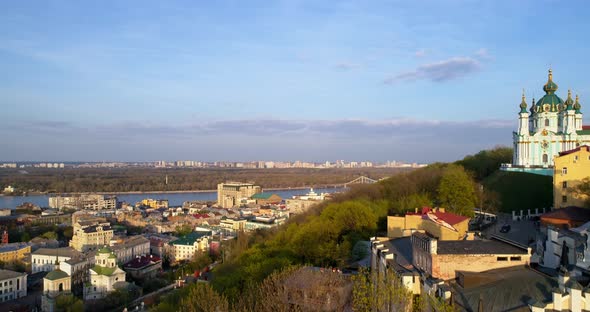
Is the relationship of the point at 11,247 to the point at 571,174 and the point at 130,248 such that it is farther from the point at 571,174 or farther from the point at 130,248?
the point at 571,174

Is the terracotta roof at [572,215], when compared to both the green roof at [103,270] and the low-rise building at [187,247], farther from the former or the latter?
the low-rise building at [187,247]

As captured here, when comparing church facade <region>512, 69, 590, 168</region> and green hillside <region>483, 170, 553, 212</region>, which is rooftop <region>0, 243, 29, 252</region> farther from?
church facade <region>512, 69, 590, 168</region>

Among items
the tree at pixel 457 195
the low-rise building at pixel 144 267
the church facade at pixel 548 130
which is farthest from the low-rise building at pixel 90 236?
the church facade at pixel 548 130

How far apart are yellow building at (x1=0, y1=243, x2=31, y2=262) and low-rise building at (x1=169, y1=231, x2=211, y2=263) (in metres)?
7.23

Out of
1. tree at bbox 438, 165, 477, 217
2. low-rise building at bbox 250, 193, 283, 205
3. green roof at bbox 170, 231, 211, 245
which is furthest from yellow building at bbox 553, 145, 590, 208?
low-rise building at bbox 250, 193, 283, 205

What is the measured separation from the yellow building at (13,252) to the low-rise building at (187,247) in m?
7.23

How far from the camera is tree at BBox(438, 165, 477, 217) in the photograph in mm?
15102

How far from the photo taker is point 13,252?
24.6 m

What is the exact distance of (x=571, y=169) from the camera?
40.5 feet

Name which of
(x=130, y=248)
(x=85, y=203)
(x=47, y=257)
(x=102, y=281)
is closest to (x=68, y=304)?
(x=102, y=281)

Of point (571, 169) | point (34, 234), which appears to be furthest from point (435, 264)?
point (34, 234)

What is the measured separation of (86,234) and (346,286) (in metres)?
23.9

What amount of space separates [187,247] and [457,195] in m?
15.7

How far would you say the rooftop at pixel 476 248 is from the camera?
22.3ft
